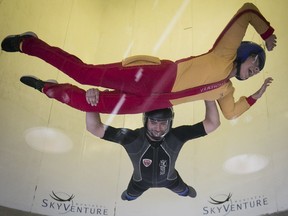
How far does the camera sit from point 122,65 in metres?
5.48

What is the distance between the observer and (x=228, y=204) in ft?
19.7

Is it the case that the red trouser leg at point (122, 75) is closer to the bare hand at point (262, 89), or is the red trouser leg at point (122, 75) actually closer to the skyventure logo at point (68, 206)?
the bare hand at point (262, 89)

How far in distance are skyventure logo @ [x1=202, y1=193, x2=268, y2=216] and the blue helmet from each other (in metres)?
1.92

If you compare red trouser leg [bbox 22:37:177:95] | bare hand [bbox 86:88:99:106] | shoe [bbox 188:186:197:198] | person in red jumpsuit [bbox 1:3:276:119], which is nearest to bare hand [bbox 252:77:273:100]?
person in red jumpsuit [bbox 1:3:276:119]

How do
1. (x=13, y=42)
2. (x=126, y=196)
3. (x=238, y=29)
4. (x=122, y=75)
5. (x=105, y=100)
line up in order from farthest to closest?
(x=126, y=196) → (x=13, y=42) → (x=105, y=100) → (x=122, y=75) → (x=238, y=29)

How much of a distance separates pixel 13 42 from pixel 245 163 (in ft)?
13.1

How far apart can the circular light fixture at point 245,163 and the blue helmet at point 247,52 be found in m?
1.40

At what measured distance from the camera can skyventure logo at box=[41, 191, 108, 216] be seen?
20.1 ft

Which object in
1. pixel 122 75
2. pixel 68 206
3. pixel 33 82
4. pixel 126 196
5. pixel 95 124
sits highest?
pixel 33 82

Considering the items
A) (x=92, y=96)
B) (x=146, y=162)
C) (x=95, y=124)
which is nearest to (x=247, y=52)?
(x=92, y=96)

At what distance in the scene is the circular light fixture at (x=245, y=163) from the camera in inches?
233

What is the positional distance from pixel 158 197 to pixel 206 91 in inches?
82.8

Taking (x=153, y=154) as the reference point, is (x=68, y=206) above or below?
below

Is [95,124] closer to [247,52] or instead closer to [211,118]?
[211,118]
